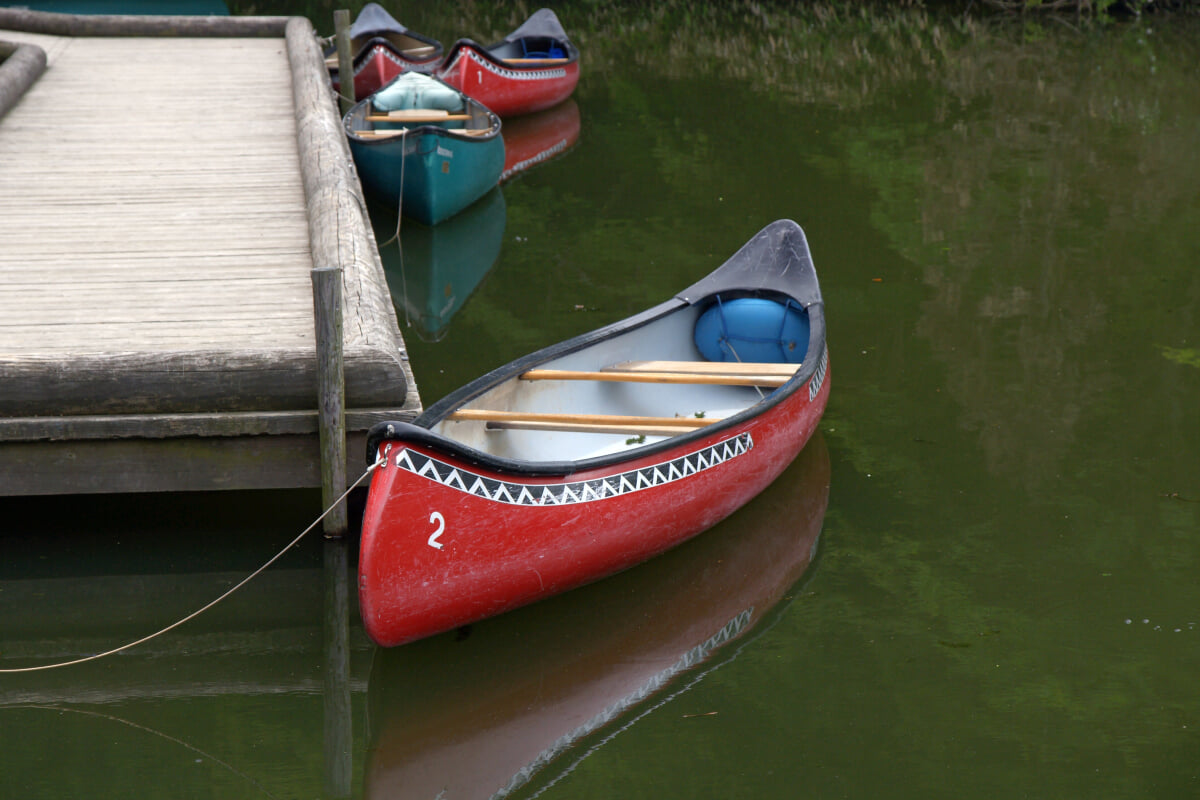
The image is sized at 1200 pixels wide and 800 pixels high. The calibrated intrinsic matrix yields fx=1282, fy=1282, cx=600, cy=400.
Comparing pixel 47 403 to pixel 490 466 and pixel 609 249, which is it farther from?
pixel 609 249

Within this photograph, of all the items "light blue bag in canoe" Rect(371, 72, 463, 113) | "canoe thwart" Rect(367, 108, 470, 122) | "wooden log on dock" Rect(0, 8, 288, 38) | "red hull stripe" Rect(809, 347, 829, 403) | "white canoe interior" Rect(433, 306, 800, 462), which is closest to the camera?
"white canoe interior" Rect(433, 306, 800, 462)

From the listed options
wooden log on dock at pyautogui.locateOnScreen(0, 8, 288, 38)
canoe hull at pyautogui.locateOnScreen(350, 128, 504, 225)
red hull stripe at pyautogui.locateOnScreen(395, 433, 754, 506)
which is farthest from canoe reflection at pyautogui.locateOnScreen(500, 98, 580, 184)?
red hull stripe at pyautogui.locateOnScreen(395, 433, 754, 506)

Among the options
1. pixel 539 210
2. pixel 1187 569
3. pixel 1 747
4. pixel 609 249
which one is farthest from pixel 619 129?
pixel 1 747

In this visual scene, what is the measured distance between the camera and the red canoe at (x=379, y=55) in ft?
49.6

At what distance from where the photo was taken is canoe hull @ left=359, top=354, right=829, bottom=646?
456 centimetres

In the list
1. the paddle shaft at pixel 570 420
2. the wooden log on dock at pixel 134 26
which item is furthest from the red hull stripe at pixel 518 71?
the paddle shaft at pixel 570 420

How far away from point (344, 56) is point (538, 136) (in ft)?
8.41

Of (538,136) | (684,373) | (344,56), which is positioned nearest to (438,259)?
(344,56)

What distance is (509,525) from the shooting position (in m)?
4.82

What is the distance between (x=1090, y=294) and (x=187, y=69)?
27.6 ft

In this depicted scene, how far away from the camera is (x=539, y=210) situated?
11930 millimetres

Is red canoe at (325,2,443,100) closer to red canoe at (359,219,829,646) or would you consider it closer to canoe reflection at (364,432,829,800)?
red canoe at (359,219,829,646)

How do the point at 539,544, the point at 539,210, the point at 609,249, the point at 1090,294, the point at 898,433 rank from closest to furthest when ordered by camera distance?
the point at 539,544 < the point at 898,433 < the point at 1090,294 < the point at 609,249 < the point at 539,210

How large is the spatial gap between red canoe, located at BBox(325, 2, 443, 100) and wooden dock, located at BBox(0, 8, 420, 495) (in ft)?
15.6
